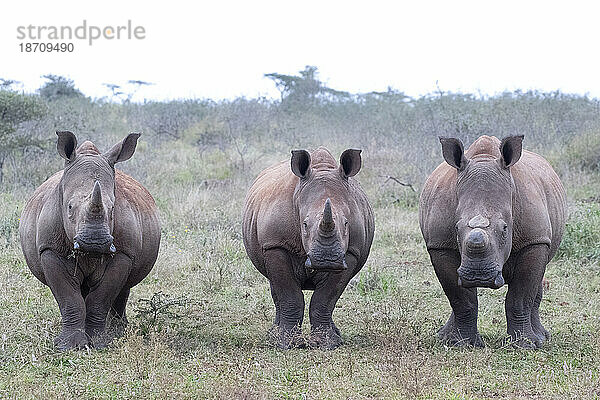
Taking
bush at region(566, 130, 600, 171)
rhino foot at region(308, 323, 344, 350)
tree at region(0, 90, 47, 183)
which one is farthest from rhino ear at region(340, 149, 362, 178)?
tree at region(0, 90, 47, 183)

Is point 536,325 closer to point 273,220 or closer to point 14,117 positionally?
point 273,220

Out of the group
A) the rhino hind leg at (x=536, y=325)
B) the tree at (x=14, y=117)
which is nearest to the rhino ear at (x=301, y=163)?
the rhino hind leg at (x=536, y=325)

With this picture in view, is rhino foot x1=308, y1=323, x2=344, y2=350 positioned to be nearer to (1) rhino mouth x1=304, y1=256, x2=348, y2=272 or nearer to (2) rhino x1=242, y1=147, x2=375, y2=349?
(2) rhino x1=242, y1=147, x2=375, y2=349

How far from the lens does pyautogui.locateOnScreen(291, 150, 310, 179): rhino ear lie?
8.21 m

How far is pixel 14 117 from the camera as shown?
20.1 meters

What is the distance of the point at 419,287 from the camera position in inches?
444

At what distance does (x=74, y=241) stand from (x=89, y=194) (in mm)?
443

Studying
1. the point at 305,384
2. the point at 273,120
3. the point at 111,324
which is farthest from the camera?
the point at 273,120

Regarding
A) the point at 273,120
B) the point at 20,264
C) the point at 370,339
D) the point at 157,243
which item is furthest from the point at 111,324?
the point at 273,120

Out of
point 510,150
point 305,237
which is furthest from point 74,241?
point 510,150

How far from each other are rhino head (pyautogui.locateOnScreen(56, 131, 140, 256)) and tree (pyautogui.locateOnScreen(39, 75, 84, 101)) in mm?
25465

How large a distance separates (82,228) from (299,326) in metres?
2.28

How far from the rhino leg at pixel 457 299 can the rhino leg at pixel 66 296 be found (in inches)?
128

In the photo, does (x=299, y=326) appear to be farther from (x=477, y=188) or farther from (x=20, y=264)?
(x=20, y=264)
